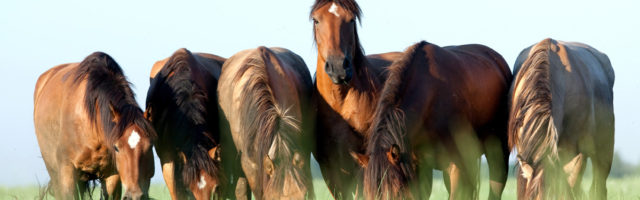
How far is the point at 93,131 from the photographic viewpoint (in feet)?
24.0

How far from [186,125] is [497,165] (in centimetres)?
346

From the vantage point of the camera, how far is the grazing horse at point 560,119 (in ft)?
18.9

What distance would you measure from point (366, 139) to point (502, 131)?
1736 millimetres

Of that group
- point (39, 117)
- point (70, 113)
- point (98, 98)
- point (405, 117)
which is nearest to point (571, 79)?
point (405, 117)

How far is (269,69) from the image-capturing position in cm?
709

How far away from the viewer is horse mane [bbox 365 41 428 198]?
5.89 meters

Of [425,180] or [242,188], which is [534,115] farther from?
[242,188]

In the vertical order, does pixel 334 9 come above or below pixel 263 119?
above

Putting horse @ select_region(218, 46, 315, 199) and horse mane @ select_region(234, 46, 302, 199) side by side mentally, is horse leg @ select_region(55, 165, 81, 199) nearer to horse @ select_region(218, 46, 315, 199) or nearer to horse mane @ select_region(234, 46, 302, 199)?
horse @ select_region(218, 46, 315, 199)

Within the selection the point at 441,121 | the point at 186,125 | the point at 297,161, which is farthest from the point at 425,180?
the point at 186,125

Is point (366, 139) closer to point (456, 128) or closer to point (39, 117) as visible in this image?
point (456, 128)

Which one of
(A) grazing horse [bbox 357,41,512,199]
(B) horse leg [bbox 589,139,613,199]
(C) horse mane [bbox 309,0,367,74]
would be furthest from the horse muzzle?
(B) horse leg [bbox 589,139,613,199]

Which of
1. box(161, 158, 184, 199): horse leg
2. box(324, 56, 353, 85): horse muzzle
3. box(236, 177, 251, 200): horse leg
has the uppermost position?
box(324, 56, 353, 85): horse muzzle

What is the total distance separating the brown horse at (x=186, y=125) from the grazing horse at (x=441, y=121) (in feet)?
5.06
